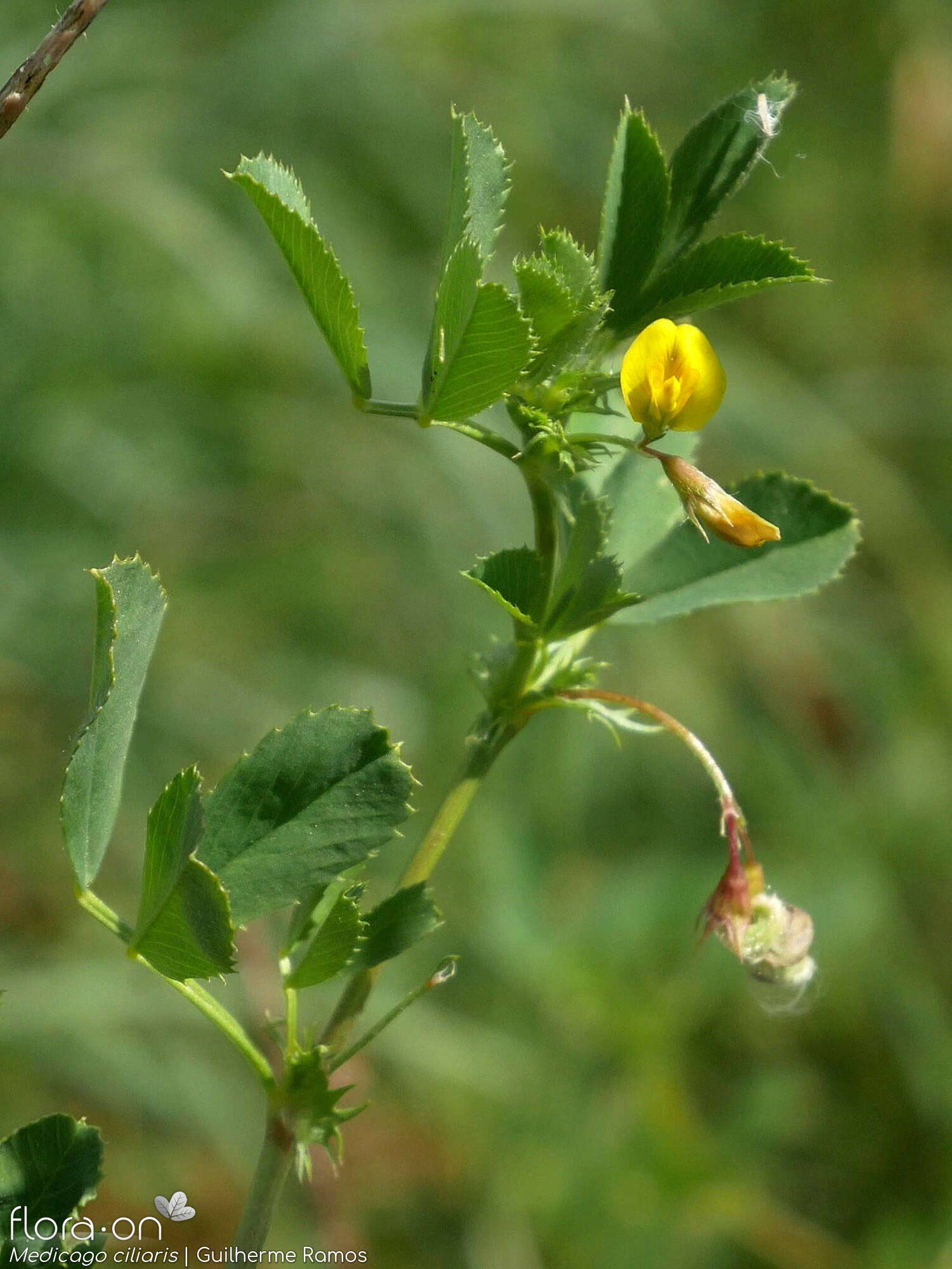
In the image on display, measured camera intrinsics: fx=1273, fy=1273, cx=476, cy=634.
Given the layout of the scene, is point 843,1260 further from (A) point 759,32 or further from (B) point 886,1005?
(A) point 759,32

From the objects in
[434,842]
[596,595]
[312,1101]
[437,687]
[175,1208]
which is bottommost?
[437,687]

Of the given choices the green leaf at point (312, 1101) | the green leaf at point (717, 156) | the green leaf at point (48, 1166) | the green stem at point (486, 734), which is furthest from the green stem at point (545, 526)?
the green leaf at point (48, 1166)

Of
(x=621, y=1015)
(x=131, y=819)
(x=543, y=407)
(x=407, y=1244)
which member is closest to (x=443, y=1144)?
(x=407, y=1244)

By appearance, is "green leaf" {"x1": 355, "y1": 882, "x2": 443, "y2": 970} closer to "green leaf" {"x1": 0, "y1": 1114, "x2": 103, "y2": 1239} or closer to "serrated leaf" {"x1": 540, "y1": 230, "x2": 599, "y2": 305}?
"green leaf" {"x1": 0, "y1": 1114, "x2": 103, "y2": 1239}

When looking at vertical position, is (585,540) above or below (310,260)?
below

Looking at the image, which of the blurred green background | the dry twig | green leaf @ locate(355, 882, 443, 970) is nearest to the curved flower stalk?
green leaf @ locate(355, 882, 443, 970)

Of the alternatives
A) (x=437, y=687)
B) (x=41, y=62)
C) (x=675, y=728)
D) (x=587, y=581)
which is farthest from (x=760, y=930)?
(x=437, y=687)

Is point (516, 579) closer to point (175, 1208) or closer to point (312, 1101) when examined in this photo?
point (312, 1101)
